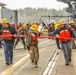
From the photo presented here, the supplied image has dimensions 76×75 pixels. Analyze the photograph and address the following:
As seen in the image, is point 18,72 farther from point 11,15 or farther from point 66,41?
point 11,15

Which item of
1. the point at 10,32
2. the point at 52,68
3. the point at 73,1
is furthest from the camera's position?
the point at 73,1

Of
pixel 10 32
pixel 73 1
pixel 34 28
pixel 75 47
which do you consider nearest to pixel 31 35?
pixel 34 28

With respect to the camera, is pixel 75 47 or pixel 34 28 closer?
pixel 34 28

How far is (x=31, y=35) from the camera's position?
46.0 feet

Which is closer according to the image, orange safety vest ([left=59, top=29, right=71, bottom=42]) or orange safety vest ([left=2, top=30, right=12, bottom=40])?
orange safety vest ([left=2, top=30, right=12, bottom=40])

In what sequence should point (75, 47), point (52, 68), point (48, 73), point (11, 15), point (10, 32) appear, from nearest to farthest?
1. point (48, 73)
2. point (52, 68)
3. point (10, 32)
4. point (75, 47)
5. point (11, 15)

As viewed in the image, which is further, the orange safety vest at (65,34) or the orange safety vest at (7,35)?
the orange safety vest at (65,34)

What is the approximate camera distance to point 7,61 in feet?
49.0

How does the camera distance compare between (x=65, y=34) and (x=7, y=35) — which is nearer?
(x=7, y=35)

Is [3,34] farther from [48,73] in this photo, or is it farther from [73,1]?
[73,1]

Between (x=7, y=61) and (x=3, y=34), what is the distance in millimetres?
1067

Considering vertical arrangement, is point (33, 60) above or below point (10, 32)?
below

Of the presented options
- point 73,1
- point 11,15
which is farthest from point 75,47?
point 73,1

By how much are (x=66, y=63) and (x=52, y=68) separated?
3.91 feet
